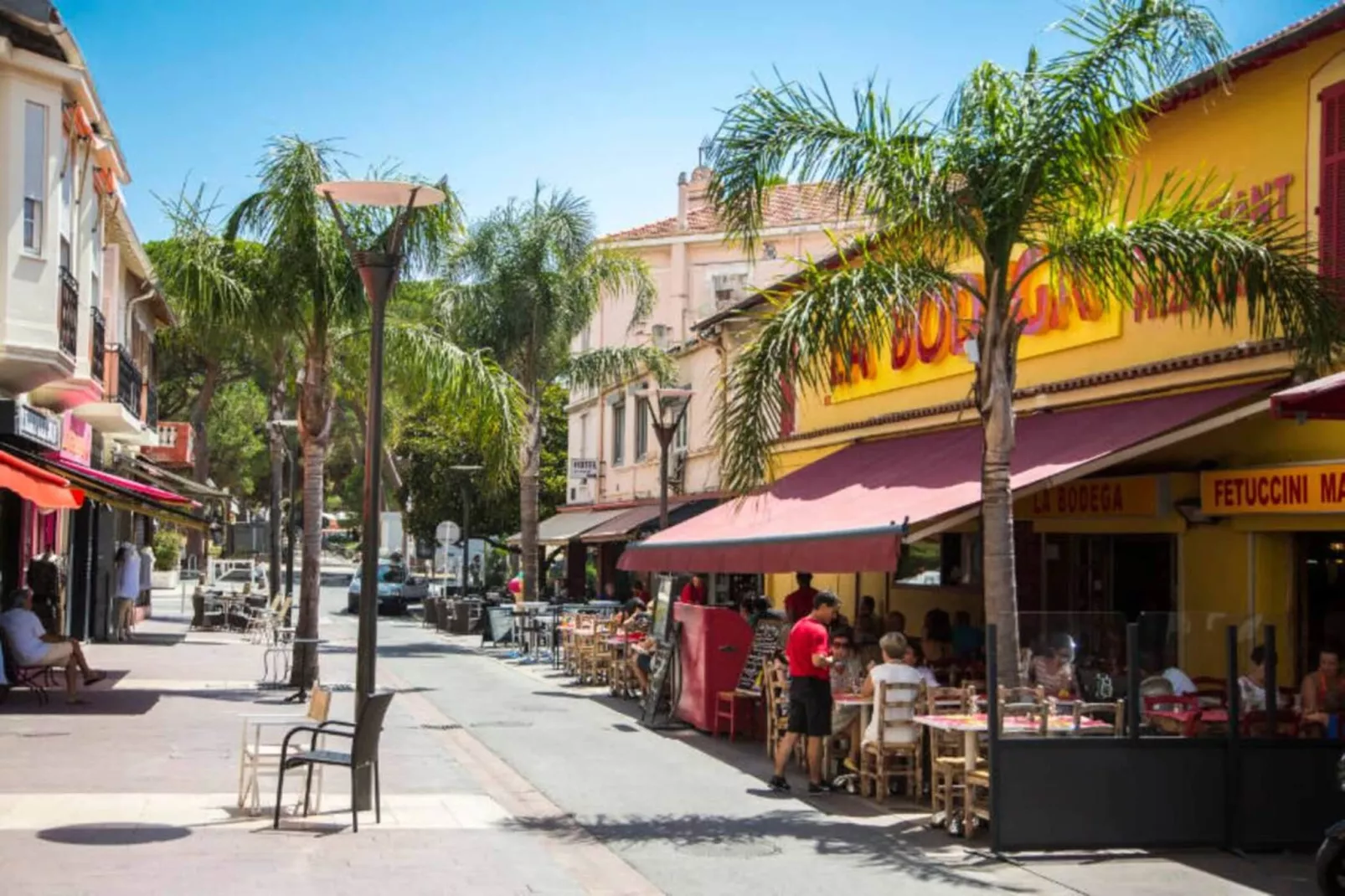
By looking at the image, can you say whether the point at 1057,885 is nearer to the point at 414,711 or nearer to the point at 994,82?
the point at 994,82

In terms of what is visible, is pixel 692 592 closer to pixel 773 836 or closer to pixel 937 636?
pixel 937 636

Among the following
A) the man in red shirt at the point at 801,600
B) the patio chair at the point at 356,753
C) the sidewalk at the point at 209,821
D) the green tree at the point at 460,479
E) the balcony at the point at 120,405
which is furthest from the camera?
the green tree at the point at 460,479

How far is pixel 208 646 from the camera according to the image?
1201 inches

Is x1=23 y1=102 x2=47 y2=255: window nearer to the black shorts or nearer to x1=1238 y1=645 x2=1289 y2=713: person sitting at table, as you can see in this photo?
the black shorts

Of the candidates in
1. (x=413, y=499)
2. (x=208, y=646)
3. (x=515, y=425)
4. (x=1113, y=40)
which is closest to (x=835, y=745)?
(x=1113, y=40)

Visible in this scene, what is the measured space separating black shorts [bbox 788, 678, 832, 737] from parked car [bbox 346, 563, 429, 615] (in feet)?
118

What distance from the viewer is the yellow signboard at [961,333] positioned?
15.2m

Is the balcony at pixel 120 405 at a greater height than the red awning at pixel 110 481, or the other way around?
the balcony at pixel 120 405

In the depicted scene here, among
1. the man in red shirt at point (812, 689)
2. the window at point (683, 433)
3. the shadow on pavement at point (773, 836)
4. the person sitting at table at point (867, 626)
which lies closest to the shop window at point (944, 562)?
the person sitting at table at point (867, 626)

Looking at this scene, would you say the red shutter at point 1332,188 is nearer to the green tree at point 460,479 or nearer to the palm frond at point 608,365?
the palm frond at point 608,365

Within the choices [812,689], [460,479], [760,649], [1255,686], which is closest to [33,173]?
[760,649]

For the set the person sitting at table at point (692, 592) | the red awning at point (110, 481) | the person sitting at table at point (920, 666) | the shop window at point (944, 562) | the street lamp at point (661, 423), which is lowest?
the person sitting at table at point (920, 666)

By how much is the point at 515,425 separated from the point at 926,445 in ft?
20.7

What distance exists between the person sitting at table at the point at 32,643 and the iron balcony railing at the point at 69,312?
3096mm
